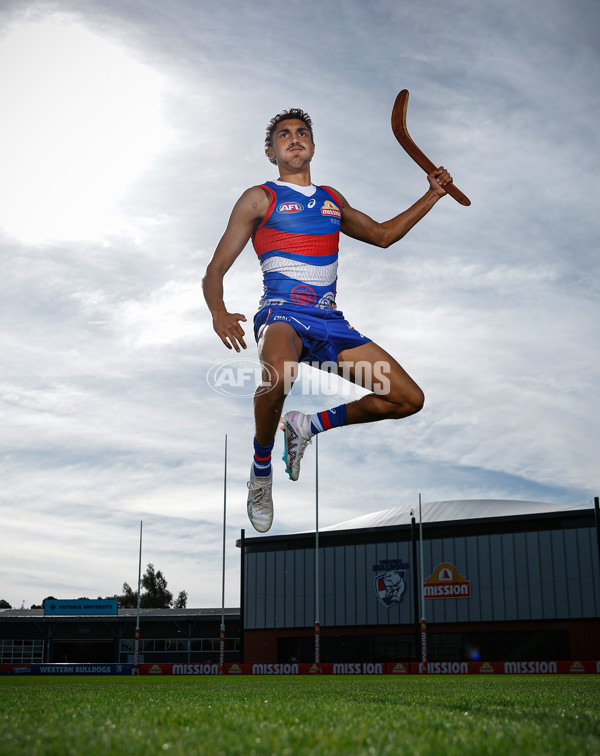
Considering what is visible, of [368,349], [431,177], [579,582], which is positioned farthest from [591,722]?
[579,582]

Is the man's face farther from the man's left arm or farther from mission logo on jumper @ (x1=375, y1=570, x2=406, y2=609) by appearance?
mission logo on jumper @ (x1=375, y1=570, x2=406, y2=609)

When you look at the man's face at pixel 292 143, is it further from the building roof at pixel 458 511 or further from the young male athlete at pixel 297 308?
the building roof at pixel 458 511

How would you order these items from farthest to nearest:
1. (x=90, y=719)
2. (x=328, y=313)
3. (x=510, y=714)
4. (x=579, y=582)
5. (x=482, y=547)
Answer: (x=482, y=547) < (x=579, y=582) < (x=328, y=313) < (x=510, y=714) < (x=90, y=719)

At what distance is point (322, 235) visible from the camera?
272 inches

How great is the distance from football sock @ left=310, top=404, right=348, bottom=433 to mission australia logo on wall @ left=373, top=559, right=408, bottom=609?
1501 inches

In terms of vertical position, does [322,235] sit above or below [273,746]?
above

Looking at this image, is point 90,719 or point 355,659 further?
point 355,659

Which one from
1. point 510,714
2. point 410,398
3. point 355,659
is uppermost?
point 410,398

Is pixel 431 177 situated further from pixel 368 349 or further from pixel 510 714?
pixel 510 714

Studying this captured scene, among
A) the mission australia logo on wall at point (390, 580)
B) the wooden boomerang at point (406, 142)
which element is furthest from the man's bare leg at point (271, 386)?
the mission australia logo on wall at point (390, 580)

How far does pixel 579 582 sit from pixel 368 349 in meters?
36.9

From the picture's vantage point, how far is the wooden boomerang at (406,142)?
7180 mm

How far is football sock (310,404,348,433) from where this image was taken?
23.1ft

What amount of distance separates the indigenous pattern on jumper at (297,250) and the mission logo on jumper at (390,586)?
127 feet
